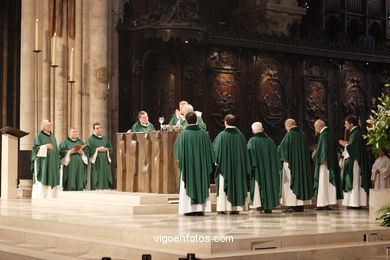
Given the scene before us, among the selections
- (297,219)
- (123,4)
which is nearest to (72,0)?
(123,4)

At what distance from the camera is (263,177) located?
13.4 metres

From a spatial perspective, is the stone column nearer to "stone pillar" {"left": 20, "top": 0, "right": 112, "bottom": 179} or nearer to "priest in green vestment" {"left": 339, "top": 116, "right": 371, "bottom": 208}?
"stone pillar" {"left": 20, "top": 0, "right": 112, "bottom": 179}

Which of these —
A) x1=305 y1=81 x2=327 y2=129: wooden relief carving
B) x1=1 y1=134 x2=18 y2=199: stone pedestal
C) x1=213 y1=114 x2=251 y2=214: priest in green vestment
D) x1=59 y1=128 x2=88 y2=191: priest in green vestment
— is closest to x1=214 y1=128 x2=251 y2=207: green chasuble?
x1=213 y1=114 x2=251 y2=214: priest in green vestment

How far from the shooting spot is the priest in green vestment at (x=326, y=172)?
14.3 metres

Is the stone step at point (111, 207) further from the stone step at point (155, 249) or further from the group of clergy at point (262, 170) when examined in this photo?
the stone step at point (155, 249)

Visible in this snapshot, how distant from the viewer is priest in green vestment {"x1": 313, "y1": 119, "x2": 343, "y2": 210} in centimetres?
1432

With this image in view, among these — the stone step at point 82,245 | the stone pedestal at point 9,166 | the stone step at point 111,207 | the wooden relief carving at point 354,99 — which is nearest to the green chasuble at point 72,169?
the stone pedestal at point 9,166

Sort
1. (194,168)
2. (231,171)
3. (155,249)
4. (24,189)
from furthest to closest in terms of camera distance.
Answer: (24,189) < (231,171) < (194,168) < (155,249)

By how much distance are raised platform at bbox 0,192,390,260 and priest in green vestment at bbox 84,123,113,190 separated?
161 inches

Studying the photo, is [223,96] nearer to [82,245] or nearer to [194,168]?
[194,168]

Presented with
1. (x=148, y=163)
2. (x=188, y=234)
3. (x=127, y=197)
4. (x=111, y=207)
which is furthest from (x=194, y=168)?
(x=188, y=234)

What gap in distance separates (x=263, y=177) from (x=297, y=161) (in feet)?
3.00

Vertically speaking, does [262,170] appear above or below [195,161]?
below

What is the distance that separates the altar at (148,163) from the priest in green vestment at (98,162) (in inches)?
90.6
